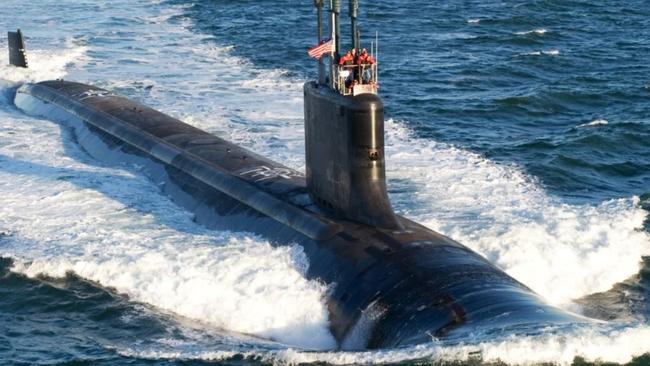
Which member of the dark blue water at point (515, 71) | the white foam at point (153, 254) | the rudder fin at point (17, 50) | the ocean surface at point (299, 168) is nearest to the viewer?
the ocean surface at point (299, 168)

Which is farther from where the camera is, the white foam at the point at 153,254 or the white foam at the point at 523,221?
the white foam at the point at 523,221

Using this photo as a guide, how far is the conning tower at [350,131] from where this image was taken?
16.7 m

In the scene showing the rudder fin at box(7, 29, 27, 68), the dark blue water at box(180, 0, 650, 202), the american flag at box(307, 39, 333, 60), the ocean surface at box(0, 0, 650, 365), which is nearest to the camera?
the ocean surface at box(0, 0, 650, 365)

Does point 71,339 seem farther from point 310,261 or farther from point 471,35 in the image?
point 471,35

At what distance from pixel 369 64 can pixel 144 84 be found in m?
19.4

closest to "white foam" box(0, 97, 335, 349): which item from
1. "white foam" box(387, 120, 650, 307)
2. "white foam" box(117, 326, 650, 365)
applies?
"white foam" box(117, 326, 650, 365)

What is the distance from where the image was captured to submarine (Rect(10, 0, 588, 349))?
14.6 metres

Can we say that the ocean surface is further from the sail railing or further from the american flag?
the american flag

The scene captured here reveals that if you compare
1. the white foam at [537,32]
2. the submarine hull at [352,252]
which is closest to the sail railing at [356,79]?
the submarine hull at [352,252]

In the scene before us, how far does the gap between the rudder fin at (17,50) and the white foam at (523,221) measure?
1761 centimetres

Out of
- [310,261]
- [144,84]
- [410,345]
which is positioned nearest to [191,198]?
[310,261]

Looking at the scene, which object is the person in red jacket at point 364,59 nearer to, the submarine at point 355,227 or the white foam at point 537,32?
the submarine at point 355,227

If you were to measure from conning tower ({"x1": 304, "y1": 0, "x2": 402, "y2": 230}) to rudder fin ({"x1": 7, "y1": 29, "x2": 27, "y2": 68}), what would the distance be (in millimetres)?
22601

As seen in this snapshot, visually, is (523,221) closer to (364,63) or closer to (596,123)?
(364,63)
